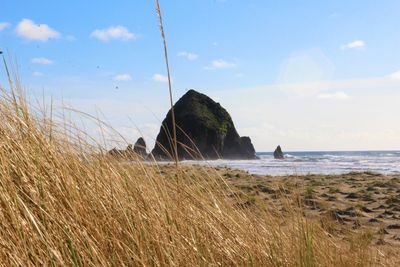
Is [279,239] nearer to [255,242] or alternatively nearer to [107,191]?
[255,242]

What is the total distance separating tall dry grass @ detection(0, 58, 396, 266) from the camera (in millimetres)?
1882

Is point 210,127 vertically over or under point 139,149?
over

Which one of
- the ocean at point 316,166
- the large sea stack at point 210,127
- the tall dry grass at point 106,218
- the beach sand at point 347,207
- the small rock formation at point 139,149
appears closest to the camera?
the tall dry grass at point 106,218

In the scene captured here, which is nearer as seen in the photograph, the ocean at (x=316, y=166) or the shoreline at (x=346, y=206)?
the shoreline at (x=346, y=206)

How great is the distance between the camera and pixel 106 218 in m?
2.16

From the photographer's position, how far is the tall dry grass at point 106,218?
188 cm

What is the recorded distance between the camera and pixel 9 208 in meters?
1.83

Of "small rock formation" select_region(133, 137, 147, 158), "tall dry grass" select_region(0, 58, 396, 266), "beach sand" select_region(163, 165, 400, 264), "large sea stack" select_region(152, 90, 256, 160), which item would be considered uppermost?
"large sea stack" select_region(152, 90, 256, 160)

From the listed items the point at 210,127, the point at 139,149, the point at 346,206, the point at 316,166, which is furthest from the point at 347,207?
the point at 210,127

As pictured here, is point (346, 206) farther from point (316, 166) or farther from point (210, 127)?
point (210, 127)

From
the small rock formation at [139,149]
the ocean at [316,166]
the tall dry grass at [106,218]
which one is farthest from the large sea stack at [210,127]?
the tall dry grass at [106,218]

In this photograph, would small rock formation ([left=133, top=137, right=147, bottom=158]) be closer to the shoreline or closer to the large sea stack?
the shoreline

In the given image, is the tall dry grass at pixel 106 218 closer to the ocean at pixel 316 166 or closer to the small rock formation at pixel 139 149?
the small rock formation at pixel 139 149

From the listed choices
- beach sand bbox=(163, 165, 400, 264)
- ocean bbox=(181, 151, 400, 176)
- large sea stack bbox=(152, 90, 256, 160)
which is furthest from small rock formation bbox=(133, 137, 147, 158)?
large sea stack bbox=(152, 90, 256, 160)
